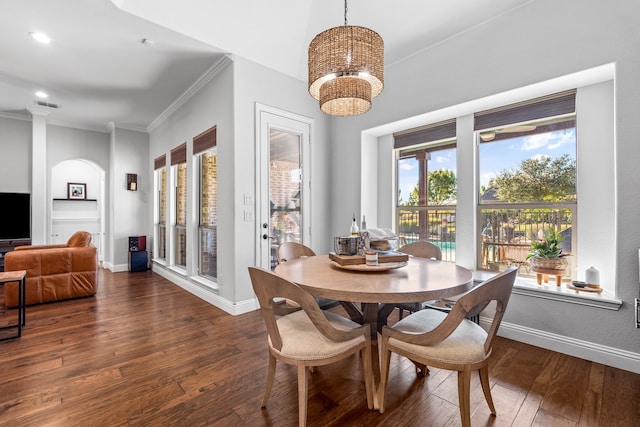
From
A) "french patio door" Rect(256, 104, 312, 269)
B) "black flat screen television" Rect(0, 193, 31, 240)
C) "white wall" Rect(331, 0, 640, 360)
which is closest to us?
"white wall" Rect(331, 0, 640, 360)

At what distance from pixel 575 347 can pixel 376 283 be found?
6.52 ft

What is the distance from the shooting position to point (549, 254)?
255cm

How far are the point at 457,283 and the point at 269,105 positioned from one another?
2964 millimetres

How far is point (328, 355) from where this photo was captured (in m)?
1.48

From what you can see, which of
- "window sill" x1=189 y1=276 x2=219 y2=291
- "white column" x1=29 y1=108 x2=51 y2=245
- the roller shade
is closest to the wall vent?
"white column" x1=29 y1=108 x2=51 y2=245

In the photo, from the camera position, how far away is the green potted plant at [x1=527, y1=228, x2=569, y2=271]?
2.49 m

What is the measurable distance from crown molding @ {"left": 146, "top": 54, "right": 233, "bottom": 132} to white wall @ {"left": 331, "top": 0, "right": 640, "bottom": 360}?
2.17 meters

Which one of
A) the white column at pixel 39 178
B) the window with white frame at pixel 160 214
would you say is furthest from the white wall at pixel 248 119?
the white column at pixel 39 178

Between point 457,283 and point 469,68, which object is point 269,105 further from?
point 457,283

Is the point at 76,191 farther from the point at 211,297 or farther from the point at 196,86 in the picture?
the point at 211,297

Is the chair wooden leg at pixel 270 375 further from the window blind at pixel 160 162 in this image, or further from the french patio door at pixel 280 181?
the window blind at pixel 160 162

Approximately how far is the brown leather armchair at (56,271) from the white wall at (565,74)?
4622 mm

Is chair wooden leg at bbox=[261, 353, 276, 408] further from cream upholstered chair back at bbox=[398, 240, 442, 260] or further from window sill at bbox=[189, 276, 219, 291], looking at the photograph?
window sill at bbox=[189, 276, 219, 291]

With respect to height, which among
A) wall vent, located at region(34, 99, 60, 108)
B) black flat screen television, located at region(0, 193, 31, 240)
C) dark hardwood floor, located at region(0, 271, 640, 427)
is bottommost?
dark hardwood floor, located at region(0, 271, 640, 427)
